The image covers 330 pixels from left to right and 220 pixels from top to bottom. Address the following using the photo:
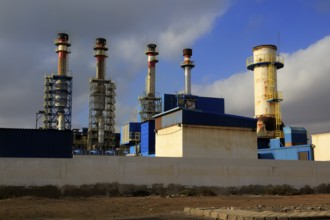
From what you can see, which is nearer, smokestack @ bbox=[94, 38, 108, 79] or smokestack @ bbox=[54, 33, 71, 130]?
smokestack @ bbox=[54, 33, 71, 130]

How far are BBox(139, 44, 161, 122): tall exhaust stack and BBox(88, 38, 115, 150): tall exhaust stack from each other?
5000 mm

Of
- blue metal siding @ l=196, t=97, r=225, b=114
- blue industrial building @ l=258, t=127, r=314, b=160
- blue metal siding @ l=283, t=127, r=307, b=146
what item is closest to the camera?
blue industrial building @ l=258, t=127, r=314, b=160

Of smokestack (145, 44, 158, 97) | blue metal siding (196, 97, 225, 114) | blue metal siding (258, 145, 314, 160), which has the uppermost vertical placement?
smokestack (145, 44, 158, 97)

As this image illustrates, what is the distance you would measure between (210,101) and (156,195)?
3693 cm

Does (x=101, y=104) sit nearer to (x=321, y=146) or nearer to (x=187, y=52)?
(x=187, y=52)

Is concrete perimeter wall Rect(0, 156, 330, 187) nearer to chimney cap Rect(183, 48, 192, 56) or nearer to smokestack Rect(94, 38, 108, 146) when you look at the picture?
smokestack Rect(94, 38, 108, 146)

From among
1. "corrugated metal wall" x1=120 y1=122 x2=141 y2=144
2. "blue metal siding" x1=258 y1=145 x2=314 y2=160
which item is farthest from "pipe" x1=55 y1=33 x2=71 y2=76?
"blue metal siding" x1=258 y1=145 x2=314 y2=160

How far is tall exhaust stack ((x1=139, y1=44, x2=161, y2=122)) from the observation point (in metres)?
65.2

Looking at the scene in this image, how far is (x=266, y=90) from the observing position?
53906mm

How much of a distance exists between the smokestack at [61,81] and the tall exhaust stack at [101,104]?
440 centimetres

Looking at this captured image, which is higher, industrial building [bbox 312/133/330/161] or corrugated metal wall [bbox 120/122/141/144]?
corrugated metal wall [bbox 120/122/141/144]

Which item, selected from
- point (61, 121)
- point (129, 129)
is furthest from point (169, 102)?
point (61, 121)

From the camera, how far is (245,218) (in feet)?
41.1

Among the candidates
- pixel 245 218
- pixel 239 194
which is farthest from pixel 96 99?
pixel 245 218
